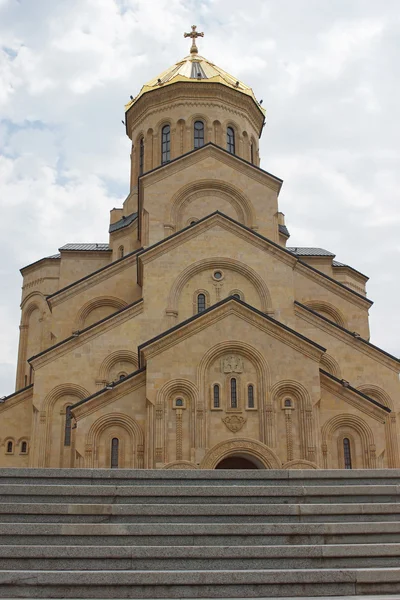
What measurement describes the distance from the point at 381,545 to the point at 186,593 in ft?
9.42

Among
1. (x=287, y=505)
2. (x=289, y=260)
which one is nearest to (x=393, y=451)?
(x=289, y=260)

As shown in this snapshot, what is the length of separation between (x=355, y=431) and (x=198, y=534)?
40.2 feet

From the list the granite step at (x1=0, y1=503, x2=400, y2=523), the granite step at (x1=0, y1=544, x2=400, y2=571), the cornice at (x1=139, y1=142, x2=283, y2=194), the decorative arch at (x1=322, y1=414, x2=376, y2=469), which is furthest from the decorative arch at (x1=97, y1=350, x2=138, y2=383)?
the granite step at (x1=0, y1=544, x2=400, y2=571)

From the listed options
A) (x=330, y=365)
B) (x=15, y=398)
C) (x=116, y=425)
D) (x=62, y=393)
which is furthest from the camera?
(x=15, y=398)

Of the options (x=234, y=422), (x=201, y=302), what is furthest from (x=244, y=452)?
(x=201, y=302)

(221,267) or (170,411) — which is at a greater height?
(221,267)

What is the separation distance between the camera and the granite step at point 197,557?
9.64 m

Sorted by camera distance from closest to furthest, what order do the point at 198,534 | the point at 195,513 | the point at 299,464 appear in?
the point at 198,534, the point at 195,513, the point at 299,464

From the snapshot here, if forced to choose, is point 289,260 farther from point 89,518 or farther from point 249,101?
point 89,518

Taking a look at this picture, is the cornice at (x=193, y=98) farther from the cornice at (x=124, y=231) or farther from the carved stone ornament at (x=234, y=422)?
the carved stone ornament at (x=234, y=422)

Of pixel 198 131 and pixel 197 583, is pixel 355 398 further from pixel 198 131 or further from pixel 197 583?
pixel 198 131

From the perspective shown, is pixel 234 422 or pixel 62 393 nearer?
pixel 234 422

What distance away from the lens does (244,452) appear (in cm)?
2041

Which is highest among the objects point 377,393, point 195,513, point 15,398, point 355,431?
point 15,398
